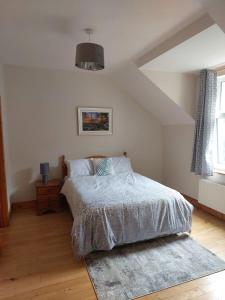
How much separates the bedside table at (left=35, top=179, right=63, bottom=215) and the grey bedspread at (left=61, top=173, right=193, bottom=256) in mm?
743

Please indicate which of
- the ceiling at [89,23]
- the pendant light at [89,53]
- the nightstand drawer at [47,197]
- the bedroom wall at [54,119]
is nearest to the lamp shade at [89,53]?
the pendant light at [89,53]

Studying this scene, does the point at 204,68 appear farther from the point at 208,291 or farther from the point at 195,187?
the point at 208,291

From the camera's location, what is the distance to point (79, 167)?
3.70 m

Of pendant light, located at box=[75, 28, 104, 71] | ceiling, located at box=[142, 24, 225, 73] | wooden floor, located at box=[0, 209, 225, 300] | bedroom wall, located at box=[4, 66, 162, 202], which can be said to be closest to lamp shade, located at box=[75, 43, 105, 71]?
pendant light, located at box=[75, 28, 104, 71]

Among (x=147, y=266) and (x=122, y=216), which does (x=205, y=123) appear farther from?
(x=147, y=266)

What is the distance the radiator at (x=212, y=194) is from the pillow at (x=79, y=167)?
191 centimetres

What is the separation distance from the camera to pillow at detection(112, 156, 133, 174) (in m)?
3.91

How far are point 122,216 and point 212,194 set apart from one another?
1719mm

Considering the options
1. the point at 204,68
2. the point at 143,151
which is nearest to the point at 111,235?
the point at 143,151

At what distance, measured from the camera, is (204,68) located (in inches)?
127

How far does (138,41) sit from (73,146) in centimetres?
219

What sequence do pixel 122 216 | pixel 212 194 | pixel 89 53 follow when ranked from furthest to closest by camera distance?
pixel 212 194, pixel 122 216, pixel 89 53

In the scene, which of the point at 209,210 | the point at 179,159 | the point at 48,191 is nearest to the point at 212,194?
the point at 209,210

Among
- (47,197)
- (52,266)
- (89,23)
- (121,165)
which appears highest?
(89,23)
